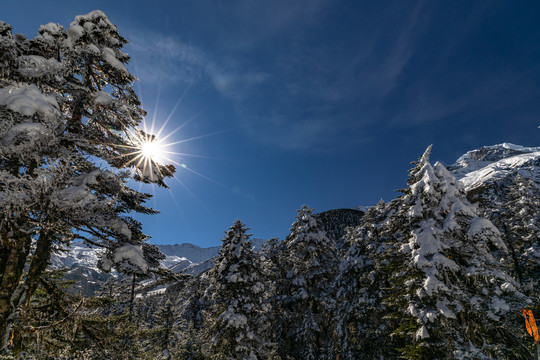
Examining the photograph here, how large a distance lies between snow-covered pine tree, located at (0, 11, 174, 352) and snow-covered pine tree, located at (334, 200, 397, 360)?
14608mm

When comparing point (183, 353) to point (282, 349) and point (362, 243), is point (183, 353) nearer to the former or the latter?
point (282, 349)

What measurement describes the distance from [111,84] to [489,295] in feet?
52.4

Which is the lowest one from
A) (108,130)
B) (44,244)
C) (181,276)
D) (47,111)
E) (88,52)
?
(181,276)

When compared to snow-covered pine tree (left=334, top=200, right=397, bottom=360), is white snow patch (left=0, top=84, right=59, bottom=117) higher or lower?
higher

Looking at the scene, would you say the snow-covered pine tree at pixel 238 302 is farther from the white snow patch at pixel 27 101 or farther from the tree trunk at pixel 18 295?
the white snow patch at pixel 27 101

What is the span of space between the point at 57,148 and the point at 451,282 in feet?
48.4

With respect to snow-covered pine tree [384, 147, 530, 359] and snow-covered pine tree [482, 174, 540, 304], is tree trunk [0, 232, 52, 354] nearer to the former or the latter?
snow-covered pine tree [384, 147, 530, 359]

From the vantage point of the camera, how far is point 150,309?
58.1m

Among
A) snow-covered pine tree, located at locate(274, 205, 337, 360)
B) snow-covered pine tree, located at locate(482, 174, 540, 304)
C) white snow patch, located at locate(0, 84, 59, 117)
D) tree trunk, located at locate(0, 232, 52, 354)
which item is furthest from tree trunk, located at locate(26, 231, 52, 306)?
snow-covered pine tree, located at locate(482, 174, 540, 304)

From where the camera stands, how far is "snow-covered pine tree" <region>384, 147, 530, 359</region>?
10320 millimetres

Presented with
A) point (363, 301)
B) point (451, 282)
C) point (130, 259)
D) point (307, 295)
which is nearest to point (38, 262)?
point (130, 259)

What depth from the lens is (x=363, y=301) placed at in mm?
17297

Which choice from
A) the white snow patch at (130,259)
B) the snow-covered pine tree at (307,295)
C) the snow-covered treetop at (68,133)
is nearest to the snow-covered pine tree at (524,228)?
the snow-covered pine tree at (307,295)

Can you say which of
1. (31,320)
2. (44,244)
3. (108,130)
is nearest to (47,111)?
(108,130)
